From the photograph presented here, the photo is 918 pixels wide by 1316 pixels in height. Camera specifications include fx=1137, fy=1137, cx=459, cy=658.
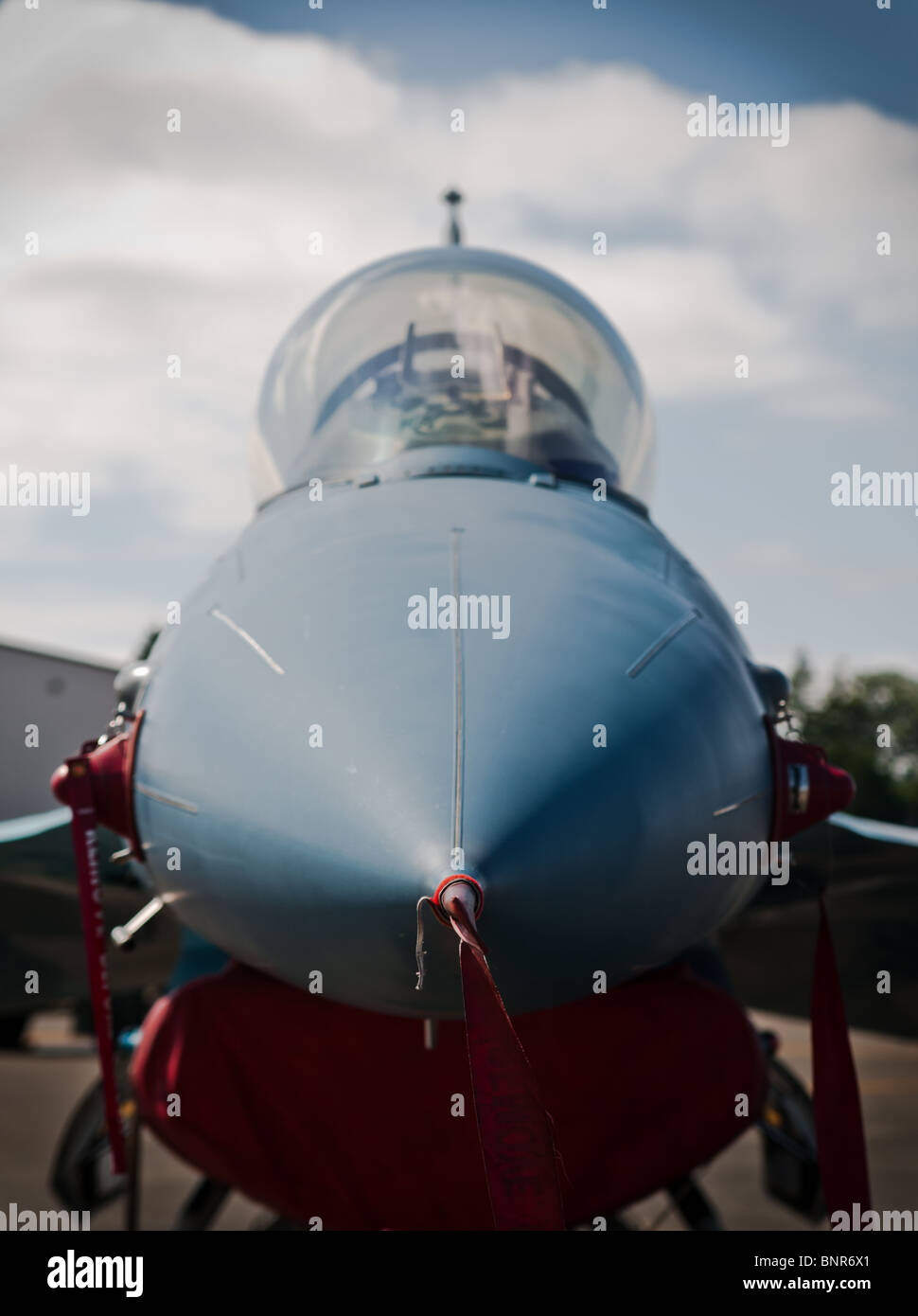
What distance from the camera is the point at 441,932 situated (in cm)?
171

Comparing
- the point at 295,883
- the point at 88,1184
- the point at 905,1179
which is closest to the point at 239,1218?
the point at 88,1184

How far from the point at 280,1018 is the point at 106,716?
261 centimetres

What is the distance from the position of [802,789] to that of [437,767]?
1.00 m

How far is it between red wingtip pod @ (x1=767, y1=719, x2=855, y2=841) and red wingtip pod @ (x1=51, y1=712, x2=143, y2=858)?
4.37 ft

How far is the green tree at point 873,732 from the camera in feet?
83.1

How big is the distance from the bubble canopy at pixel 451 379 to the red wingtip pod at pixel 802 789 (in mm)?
1332

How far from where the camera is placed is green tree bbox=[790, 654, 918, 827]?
25344 mm

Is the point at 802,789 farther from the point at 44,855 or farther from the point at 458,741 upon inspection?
the point at 44,855

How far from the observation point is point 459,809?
5.67 feet

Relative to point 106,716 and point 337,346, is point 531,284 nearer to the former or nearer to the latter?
point 337,346
